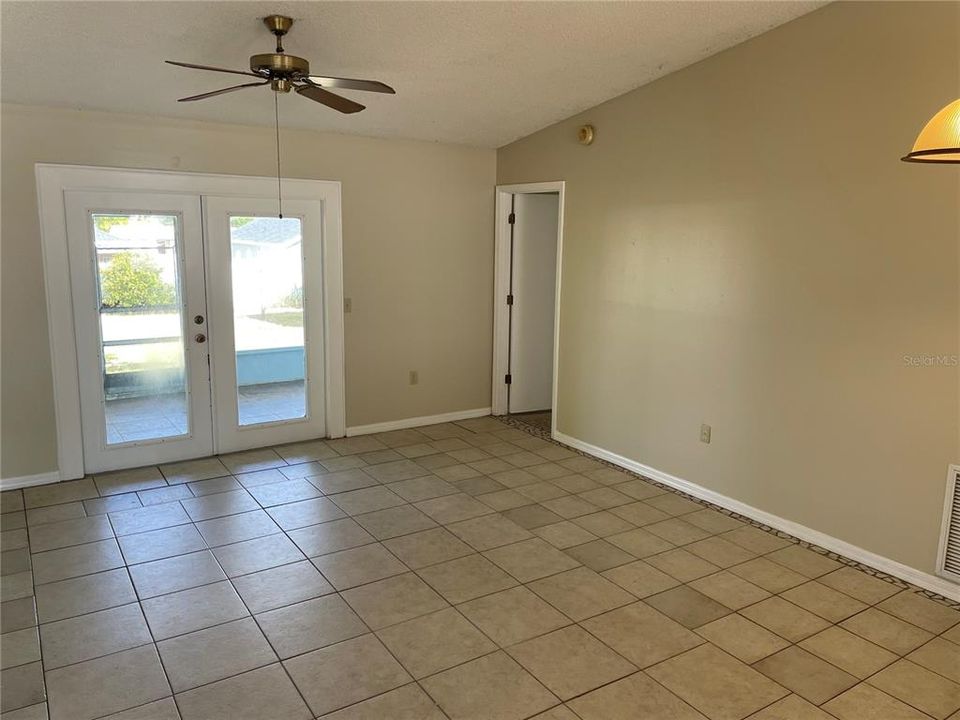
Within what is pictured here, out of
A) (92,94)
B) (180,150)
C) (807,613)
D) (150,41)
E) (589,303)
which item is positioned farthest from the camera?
(589,303)

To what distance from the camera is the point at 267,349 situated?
16.4 feet

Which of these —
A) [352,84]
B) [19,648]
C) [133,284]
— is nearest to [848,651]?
[352,84]

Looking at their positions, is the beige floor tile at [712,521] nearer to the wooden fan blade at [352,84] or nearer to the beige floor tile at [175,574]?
the beige floor tile at [175,574]

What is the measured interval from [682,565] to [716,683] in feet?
3.03

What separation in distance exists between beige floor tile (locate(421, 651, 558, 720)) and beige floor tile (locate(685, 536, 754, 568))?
1359mm

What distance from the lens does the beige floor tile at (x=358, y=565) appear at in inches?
124

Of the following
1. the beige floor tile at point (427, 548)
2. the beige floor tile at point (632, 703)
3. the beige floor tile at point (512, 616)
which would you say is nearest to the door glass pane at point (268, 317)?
the beige floor tile at point (427, 548)

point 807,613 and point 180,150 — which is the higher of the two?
point 180,150

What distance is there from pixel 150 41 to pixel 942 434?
4.05 metres

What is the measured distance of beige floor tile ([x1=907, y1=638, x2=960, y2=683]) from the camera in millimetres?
2514

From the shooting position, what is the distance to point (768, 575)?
3.24 meters

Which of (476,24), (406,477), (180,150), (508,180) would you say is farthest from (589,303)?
(180,150)

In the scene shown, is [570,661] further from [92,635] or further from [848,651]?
[92,635]

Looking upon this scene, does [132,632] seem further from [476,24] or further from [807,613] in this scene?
[476,24]
